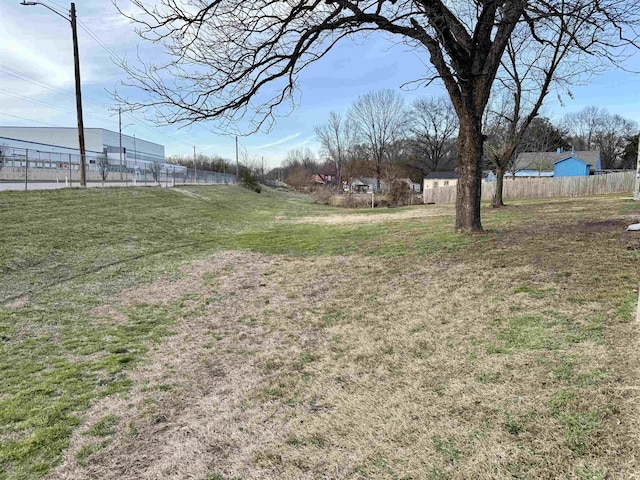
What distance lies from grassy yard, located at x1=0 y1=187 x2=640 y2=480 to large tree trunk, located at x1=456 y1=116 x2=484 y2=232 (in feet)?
2.42

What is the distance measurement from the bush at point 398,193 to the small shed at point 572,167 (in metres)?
26.5

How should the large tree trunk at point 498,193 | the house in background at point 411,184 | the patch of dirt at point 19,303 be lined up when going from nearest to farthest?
the patch of dirt at point 19,303 < the large tree trunk at point 498,193 < the house in background at point 411,184

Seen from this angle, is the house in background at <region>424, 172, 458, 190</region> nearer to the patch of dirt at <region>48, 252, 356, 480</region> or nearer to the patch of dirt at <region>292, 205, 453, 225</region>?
the patch of dirt at <region>292, 205, 453, 225</region>

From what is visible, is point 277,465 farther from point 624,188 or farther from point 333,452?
point 624,188

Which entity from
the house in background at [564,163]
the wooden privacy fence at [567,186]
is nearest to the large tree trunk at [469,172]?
the wooden privacy fence at [567,186]

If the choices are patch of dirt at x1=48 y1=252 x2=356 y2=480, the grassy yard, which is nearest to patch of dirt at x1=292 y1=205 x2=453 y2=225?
the grassy yard

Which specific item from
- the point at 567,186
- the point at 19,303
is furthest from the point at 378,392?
the point at 567,186

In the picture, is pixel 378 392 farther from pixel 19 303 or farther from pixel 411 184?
pixel 411 184

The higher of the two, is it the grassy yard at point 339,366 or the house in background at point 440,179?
A: the house in background at point 440,179

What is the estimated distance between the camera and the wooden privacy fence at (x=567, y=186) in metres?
26.9

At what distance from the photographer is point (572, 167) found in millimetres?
48312

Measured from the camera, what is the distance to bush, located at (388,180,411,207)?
34.2 metres

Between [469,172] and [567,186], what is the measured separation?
25511 mm

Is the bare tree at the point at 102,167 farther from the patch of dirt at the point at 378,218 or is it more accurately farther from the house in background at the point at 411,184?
the house in background at the point at 411,184
